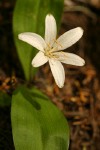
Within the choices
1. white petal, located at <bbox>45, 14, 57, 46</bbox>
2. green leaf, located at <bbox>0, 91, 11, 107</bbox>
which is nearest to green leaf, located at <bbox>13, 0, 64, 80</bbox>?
white petal, located at <bbox>45, 14, 57, 46</bbox>

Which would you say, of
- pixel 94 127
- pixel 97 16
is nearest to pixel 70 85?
pixel 94 127

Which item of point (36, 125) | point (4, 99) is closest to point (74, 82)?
point (4, 99)

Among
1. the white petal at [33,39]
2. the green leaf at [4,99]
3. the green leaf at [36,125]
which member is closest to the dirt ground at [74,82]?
the green leaf at [4,99]

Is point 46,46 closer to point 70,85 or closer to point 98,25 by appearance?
point 70,85

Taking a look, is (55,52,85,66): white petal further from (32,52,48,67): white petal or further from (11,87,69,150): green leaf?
(11,87,69,150): green leaf

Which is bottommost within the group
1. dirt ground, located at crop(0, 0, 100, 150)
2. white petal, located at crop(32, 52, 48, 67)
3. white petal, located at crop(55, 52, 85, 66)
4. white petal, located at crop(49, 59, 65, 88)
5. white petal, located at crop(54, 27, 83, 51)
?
dirt ground, located at crop(0, 0, 100, 150)

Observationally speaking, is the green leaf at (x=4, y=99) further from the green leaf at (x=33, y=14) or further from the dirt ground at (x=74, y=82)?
the green leaf at (x=33, y=14)
